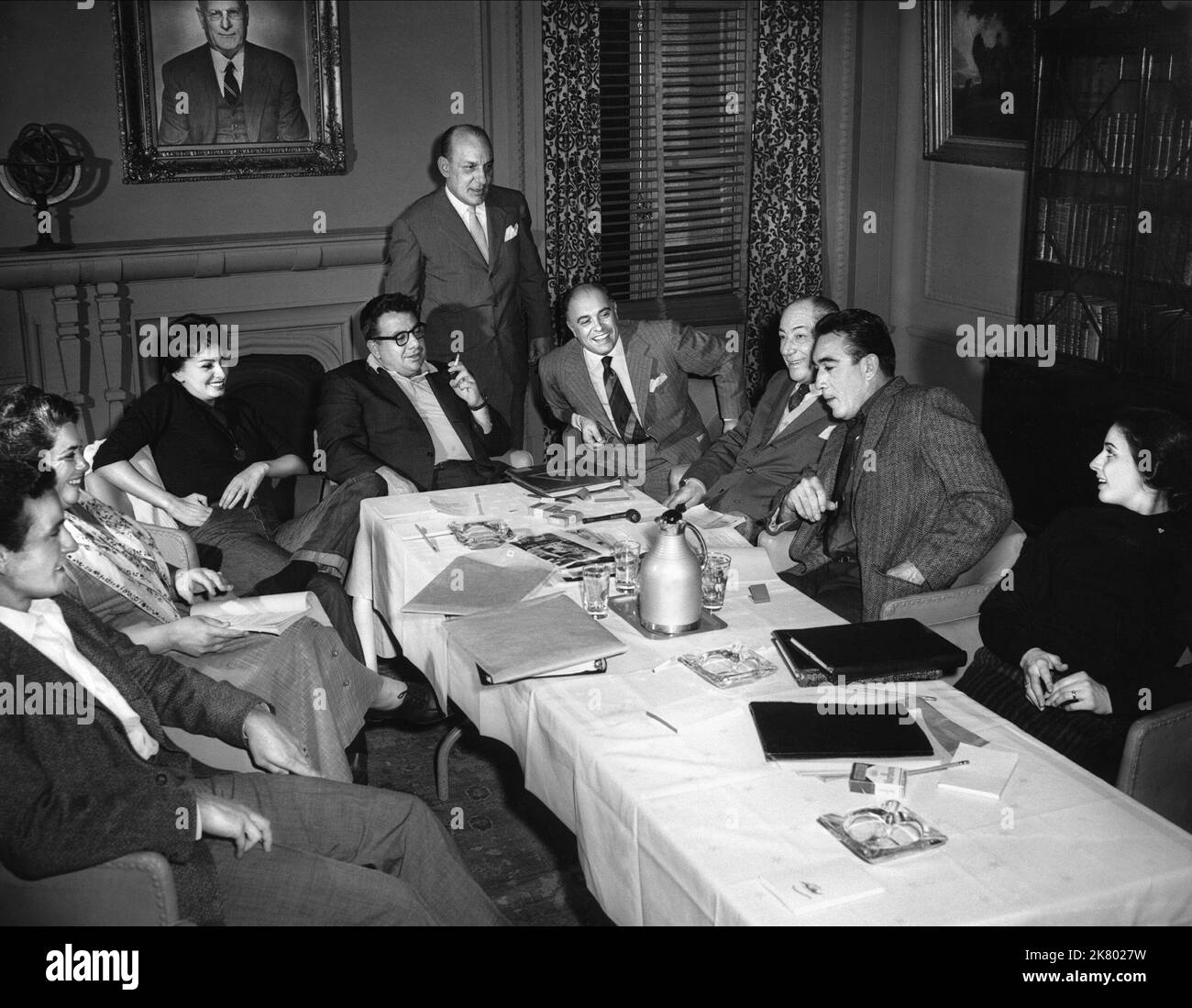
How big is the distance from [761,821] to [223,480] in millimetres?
2530

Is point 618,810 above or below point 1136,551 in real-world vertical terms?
below

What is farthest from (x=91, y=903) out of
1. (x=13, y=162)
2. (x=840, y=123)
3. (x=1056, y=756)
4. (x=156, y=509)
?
(x=840, y=123)

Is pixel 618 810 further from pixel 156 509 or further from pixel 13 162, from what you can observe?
→ pixel 13 162

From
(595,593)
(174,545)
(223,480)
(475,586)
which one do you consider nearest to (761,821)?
(595,593)

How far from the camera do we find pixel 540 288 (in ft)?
17.0

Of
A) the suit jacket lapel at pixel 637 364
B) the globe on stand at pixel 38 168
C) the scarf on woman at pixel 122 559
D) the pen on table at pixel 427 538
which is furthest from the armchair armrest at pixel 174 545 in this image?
the globe on stand at pixel 38 168

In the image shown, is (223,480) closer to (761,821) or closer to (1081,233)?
(761,821)

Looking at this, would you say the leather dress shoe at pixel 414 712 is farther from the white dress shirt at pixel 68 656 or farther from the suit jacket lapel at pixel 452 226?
the suit jacket lapel at pixel 452 226

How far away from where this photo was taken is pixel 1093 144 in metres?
4.81

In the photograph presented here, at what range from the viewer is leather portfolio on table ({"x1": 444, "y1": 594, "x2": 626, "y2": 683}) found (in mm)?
2348

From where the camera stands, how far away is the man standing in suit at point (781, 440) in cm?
388

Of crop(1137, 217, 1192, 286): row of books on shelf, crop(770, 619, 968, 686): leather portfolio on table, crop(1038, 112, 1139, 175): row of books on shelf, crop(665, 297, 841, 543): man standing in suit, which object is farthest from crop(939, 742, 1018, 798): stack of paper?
crop(1038, 112, 1139, 175): row of books on shelf
